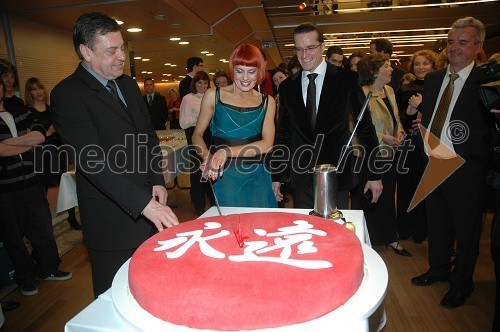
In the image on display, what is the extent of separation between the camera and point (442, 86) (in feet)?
7.30

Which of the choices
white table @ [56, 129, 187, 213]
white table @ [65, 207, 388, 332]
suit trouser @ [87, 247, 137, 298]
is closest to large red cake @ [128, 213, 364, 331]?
white table @ [65, 207, 388, 332]

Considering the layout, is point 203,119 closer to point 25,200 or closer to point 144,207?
point 144,207

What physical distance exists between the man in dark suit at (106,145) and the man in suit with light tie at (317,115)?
2.62 ft

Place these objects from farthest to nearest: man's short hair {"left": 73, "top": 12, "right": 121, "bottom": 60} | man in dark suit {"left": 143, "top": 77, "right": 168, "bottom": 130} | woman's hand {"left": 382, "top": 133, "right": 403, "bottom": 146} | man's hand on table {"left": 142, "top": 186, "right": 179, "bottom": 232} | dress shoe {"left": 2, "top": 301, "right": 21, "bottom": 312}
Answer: man in dark suit {"left": 143, "top": 77, "right": 168, "bottom": 130} < woman's hand {"left": 382, "top": 133, "right": 403, "bottom": 146} < dress shoe {"left": 2, "top": 301, "right": 21, "bottom": 312} < man's short hair {"left": 73, "top": 12, "right": 121, "bottom": 60} < man's hand on table {"left": 142, "top": 186, "right": 179, "bottom": 232}

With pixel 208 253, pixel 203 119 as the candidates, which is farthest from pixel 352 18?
pixel 208 253

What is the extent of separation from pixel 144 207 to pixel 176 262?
0.44 metres

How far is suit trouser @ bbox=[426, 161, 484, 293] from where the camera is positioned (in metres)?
2.16

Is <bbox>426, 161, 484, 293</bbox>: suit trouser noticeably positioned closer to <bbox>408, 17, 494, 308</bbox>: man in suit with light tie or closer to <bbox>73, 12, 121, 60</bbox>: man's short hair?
<bbox>408, 17, 494, 308</bbox>: man in suit with light tie

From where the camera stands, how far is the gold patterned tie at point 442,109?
2144 mm

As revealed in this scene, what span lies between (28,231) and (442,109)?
2.81m

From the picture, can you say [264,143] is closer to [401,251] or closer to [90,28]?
[90,28]

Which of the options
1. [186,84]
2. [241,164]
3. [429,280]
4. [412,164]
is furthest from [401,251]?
[186,84]

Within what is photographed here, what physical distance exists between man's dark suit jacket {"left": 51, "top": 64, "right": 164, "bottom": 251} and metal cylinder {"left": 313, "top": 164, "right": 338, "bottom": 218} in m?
0.60

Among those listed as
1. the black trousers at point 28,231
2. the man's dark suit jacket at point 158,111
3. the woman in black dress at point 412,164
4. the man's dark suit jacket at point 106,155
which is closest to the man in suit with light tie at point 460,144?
the woman in black dress at point 412,164
